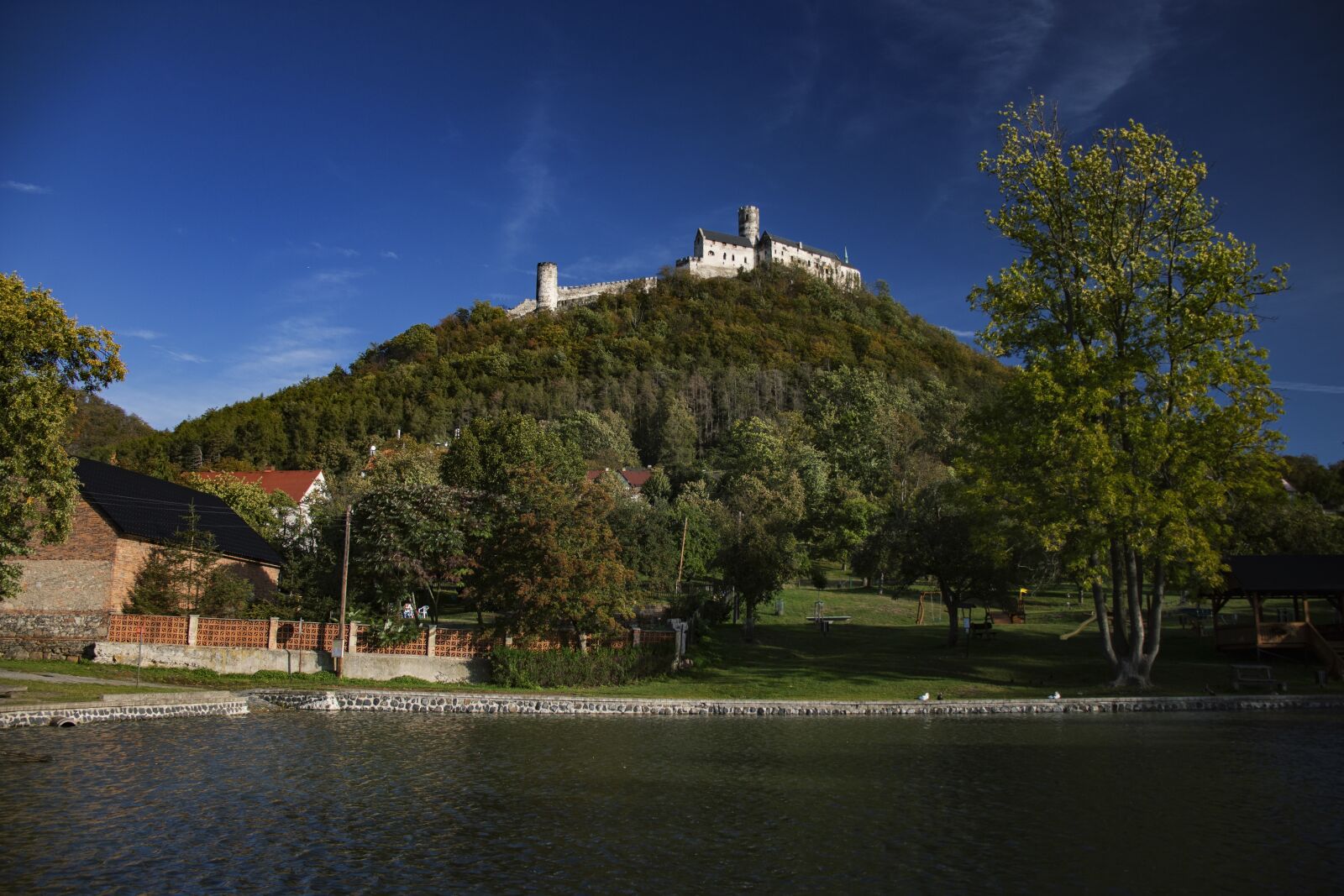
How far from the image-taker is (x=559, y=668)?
33.7 meters

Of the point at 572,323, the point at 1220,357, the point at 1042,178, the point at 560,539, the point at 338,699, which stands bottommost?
the point at 338,699

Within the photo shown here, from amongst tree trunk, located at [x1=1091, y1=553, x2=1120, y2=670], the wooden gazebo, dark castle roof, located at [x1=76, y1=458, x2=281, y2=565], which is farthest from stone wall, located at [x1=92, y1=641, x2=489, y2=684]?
the wooden gazebo

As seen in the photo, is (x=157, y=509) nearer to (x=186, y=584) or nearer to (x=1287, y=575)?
(x=186, y=584)

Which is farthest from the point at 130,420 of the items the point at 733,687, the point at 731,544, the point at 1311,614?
the point at 1311,614

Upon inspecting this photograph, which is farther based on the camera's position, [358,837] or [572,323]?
[572,323]

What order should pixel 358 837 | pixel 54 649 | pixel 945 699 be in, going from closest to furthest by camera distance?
pixel 358 837 → pixel 945 699 → pixel 54 649

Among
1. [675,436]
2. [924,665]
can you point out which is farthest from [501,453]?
[675,436]

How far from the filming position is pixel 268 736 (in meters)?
22.8

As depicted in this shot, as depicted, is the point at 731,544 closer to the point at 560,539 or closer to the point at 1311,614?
the point at 560,539

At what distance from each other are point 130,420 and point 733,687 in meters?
130

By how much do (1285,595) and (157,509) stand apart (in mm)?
47338

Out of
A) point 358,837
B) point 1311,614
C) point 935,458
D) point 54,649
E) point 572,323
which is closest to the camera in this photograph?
point 358,837

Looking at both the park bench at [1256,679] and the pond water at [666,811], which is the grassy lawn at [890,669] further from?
the pond water at [666,811]

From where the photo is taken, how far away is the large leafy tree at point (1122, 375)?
3075 centimetres
